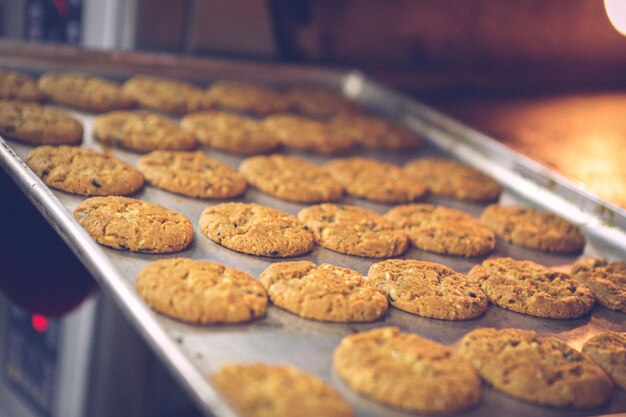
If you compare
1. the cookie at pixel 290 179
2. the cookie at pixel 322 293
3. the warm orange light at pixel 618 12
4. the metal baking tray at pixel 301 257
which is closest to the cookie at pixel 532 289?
the metal baking tray at pixel 301 257

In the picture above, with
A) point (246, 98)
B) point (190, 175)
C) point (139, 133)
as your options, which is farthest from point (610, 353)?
point (246, 98)

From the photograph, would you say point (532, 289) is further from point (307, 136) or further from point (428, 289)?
point (307, 136)

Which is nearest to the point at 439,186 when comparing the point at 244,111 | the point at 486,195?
the point at 486,195

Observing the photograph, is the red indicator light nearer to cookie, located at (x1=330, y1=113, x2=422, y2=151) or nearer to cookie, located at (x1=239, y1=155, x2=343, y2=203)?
cookie, located at (x1=239, y1=155, x2=343, y2=203)

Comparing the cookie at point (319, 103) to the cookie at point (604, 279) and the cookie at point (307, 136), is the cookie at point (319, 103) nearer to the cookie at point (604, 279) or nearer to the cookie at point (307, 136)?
the cookie at point (307, 136)

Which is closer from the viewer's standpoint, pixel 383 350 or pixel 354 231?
Answer: pixel 383 350

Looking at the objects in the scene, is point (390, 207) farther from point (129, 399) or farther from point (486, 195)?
point (129, 399)
